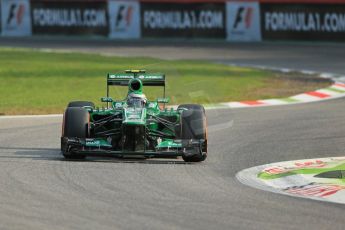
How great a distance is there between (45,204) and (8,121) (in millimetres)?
8497

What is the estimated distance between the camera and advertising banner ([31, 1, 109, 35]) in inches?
1622

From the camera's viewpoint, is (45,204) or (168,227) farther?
(45,204)

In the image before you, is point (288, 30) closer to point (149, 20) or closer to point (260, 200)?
point (149, 20)

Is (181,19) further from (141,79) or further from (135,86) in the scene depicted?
(135,86)

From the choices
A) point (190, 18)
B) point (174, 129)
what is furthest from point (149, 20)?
point (174, 129)

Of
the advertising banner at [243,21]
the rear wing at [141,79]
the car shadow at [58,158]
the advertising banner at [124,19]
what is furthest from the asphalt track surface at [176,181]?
the advertising banner at [124,19]

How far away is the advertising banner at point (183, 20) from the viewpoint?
128ft

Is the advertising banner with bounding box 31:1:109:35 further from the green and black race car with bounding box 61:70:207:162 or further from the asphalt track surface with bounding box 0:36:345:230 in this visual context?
the green and black race car with bounding box 61:70:207:162

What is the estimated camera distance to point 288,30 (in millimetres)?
37594

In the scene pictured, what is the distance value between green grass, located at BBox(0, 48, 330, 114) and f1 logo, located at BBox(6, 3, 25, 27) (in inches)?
275

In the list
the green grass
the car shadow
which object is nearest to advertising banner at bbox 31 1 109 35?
the green grass

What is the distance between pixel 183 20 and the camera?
39.6 metres

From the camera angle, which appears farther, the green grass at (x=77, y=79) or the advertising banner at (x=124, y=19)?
the advertising banner at (x=124, y=19)

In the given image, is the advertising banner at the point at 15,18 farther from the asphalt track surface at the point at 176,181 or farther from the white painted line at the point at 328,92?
the asphalt track surface at the point at 176,181
